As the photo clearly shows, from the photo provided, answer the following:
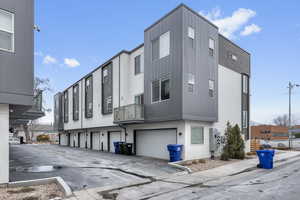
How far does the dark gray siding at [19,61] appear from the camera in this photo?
24.7 feet

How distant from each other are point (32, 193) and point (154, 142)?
Answer: 33.0 ft

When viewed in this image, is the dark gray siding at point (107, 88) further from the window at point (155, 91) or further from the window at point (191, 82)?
the window at point (191, 82)

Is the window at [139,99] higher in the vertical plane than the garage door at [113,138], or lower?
higher

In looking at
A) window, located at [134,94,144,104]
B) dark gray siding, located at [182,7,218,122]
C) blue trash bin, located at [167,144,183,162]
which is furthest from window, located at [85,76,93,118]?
dark gray siding, located at [182,7,218,122]

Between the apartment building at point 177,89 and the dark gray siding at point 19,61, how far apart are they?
26.9 feet

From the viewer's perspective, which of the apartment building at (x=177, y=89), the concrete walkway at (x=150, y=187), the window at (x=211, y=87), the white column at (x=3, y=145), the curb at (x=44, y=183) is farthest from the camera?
the window at (x=211, y=87)

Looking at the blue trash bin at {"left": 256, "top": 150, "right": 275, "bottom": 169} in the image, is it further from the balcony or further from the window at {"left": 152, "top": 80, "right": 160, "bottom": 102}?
the balcony

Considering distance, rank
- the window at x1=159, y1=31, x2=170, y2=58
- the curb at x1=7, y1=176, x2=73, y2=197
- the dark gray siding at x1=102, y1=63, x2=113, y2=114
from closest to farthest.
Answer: the curb at x1=7, y1=176, x2=73, y2=197, the window at x1=159, y1=31, x2=170, y2=58, the dark gray siding at x1=102, y1=63, x2=113, y2=114

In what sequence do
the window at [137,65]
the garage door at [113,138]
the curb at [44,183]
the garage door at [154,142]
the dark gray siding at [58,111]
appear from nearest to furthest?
the curb at [44,183] → the garage door at [154,142] → the window at [137,65] → the garage door at [113,138] → the dark gray siding at [58,111]

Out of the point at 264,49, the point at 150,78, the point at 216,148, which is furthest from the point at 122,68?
the point at 264,49

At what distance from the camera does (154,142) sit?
16.2m

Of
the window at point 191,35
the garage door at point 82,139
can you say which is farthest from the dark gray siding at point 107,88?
the window at point 191,35

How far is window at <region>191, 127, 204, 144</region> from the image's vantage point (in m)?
14.3

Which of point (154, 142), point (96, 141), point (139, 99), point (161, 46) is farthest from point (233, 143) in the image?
point (96, 141)
